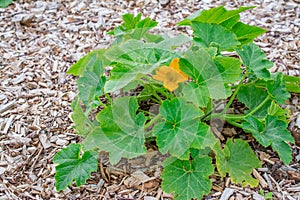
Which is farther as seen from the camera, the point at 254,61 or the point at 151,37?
the point at 151,37

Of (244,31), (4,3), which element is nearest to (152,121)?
(244,31)

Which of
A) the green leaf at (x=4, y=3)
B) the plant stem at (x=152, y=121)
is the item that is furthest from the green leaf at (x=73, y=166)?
the green leaf at (x=4, y=3)

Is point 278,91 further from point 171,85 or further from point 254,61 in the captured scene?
point 171,85

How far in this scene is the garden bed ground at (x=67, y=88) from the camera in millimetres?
1903

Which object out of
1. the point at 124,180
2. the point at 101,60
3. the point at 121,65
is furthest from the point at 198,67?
the point at 124,180

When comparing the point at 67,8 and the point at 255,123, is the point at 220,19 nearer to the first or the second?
the point at 255,123

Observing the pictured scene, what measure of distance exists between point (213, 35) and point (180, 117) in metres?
0.43

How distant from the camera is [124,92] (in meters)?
2.08

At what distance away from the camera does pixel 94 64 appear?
1.93m

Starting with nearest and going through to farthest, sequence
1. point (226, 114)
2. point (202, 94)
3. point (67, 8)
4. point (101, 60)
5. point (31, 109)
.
Answer: point (202, 94) < point (101, 60) < point (226, 114) < point (31, 109) < point (67, 8)

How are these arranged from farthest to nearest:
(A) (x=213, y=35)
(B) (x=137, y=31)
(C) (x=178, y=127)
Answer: (B) (x=137, y=31) < (A) (x=213, y=35) < (C) (x=178, y=127)

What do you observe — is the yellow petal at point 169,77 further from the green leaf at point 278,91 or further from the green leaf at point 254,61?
the green leaf at point 278,91

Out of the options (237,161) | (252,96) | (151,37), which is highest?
(151,37)

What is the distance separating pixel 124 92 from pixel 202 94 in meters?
0.46
